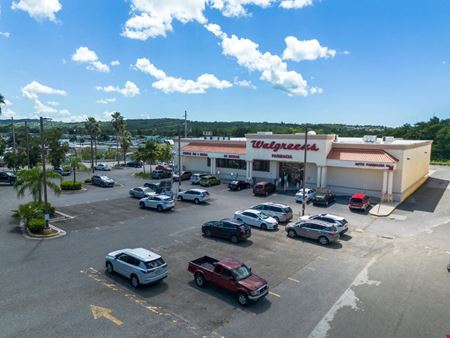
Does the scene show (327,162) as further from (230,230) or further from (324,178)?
(230,230)

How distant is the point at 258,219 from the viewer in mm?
27938

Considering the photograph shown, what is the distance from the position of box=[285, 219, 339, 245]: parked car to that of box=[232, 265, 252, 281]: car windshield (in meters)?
9.80

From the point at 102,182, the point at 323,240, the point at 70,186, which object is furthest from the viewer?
the point at 102,182

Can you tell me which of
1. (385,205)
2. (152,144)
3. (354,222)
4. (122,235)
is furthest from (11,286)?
(152,144)

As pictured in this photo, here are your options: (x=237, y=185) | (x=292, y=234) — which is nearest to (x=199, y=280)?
(x=292, y=234)

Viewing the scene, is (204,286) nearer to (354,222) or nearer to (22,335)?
(22,335)

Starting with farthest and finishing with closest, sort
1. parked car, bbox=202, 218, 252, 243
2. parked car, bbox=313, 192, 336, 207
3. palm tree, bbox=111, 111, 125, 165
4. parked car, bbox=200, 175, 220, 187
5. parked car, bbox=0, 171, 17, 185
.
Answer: palm tree, bbox=111, 111, 125, 165 < parked car, bbox=0, 171, 17, 185 < parked car, bbox=200, 175, 220, 187 < parked car, bbox=313, 192, 336, 207 < parked car, bbox=202, 218, 252, 243

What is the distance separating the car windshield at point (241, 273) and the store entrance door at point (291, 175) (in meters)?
31.8

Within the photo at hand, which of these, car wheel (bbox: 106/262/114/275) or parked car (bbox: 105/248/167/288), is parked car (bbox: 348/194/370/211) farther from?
car wheel (bbox: 106/262/114/275)

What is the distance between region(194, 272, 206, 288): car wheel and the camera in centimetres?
1700

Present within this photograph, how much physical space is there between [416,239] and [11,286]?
2724cm

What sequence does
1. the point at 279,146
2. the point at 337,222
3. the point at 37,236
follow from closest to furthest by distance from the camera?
the point at 37,236 < the point at 337,222 < the point at 279,146

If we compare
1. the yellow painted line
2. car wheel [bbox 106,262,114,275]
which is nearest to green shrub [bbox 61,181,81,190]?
car wheel [bbox 106,262,114,275]

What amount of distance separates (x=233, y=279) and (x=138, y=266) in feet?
16.2
